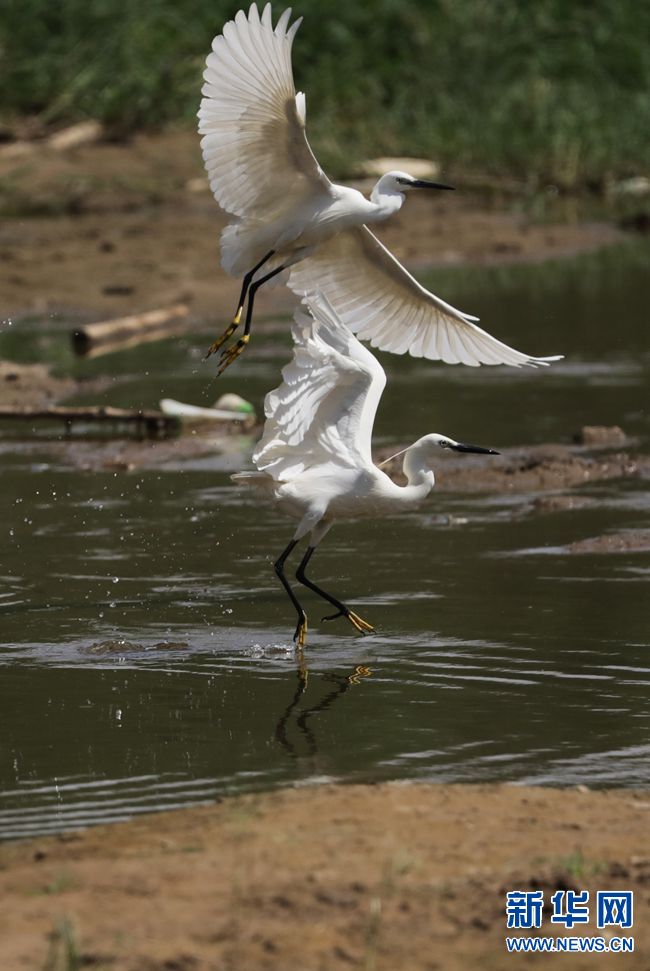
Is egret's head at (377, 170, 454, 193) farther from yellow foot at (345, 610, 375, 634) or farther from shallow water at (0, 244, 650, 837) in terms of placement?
yellow foot at (345, 610, 375, 634)

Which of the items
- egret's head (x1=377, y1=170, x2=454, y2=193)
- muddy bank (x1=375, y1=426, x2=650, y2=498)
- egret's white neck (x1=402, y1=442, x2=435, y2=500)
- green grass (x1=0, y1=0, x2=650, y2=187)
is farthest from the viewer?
green grass (x1=0, y1=0, x2=650, y2=187)

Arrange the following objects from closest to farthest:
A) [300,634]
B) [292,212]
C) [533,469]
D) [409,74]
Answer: [300,634]
[292,212]
[533,469]
[409,74]

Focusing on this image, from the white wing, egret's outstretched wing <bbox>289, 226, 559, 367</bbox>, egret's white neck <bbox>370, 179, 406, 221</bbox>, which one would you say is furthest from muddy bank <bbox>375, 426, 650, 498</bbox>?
the white wing

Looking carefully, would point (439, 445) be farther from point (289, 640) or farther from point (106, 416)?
point (106, 416)

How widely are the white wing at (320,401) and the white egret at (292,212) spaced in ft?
2.15

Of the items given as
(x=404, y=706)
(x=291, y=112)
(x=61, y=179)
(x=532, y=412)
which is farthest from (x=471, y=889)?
(x=61, y=179)

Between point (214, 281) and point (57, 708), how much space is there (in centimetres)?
1213

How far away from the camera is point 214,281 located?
61.1 ft

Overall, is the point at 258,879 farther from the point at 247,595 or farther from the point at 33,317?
the point at 33,317

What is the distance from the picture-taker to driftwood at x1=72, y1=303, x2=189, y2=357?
1524 cm

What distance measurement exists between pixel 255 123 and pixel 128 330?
792cm

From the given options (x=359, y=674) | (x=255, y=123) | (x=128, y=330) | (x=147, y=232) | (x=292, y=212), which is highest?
(x=255, y=123)

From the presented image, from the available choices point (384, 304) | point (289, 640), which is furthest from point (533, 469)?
point (289, 640)

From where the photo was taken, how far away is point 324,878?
4.77 metres
